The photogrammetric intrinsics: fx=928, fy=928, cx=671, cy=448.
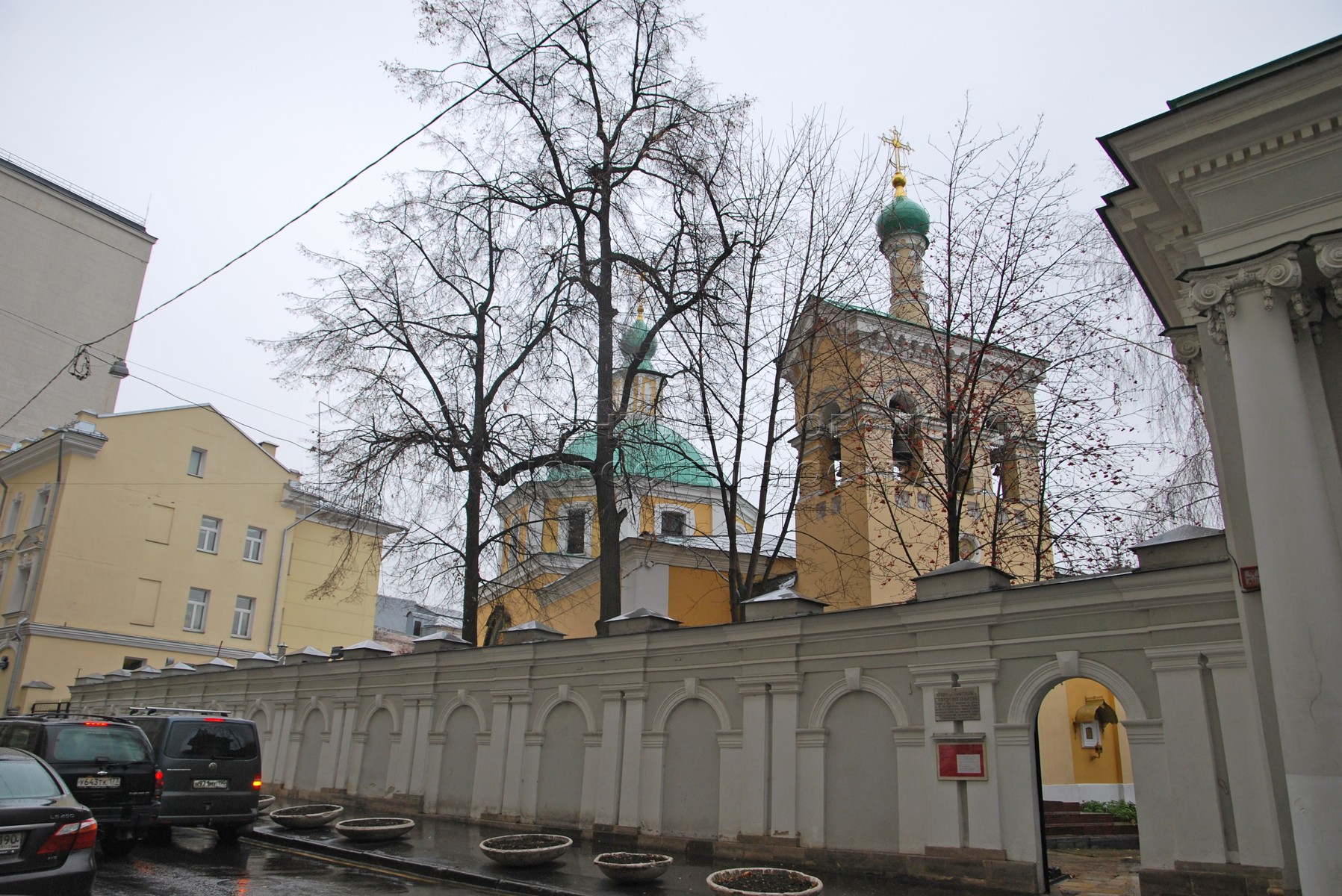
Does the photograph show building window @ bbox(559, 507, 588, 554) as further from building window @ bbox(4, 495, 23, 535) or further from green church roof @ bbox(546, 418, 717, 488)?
building window @ bbox(4, 495, 23, 535)

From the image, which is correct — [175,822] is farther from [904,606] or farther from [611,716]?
[904,606]

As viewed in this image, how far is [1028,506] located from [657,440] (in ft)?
23.5

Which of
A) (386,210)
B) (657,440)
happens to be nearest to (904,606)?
(657,440)

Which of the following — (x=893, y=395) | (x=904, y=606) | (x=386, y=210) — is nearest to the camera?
(x=904, y=606)

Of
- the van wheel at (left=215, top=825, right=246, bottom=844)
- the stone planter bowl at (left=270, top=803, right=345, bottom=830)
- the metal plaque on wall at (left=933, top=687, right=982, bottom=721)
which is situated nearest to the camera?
the metal plaque on wall at (left=933, top=687, right=982, bottom=721)

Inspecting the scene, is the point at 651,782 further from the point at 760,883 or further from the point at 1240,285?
the point at 1240,285

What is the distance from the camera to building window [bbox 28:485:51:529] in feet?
102

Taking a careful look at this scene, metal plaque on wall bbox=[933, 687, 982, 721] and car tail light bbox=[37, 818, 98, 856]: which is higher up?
metal plaque on wall bbox=[933, 687, 982, 721]

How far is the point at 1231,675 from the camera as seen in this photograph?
8750 mm

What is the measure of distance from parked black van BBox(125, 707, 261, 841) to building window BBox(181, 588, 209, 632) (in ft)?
71.4

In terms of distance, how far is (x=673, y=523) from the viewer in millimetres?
30734

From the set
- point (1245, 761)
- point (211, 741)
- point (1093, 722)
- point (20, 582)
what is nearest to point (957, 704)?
point (1245, 761)

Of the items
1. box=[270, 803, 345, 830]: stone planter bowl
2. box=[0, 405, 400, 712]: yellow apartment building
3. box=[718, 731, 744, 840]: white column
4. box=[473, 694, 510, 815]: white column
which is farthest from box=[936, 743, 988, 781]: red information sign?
box=[0, 405, 400, 712]: yellow apartment building

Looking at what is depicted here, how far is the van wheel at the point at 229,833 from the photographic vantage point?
44.1 ft
